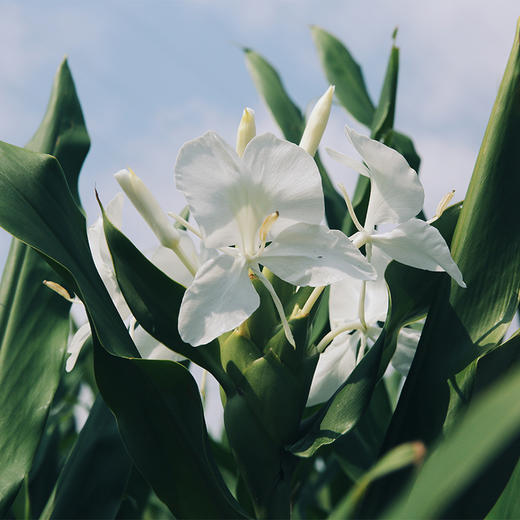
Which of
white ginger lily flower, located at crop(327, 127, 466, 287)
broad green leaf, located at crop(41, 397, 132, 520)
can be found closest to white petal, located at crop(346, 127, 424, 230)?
white ginger lily flower, located at crop(327, 127, 466, 287)

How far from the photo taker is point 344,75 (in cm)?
120

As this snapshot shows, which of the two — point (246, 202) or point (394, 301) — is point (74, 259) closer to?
point (246, 202)

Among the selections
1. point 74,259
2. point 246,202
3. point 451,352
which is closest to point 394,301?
point 451,352

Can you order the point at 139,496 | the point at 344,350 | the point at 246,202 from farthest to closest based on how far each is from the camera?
the point at 139,496
the point at 344,350
the point at 246,202

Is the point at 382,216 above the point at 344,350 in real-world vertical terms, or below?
above

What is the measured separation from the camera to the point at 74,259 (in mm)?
555

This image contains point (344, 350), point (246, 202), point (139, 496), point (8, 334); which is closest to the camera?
point (246, 202)

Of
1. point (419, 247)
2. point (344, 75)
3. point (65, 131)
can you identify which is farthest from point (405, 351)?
point (344, 75)

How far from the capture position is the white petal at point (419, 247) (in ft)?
1.69

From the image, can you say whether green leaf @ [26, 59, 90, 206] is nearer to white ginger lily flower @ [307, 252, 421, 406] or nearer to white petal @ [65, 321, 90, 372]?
white petal @ [65, 321, 90, 372]

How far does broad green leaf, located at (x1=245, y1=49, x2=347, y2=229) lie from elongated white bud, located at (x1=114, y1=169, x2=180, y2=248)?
0.51m

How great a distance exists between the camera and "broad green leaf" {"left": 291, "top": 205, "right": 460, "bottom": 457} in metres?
0.53

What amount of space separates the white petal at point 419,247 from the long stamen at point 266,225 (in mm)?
106

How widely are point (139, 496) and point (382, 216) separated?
2.10 feet
